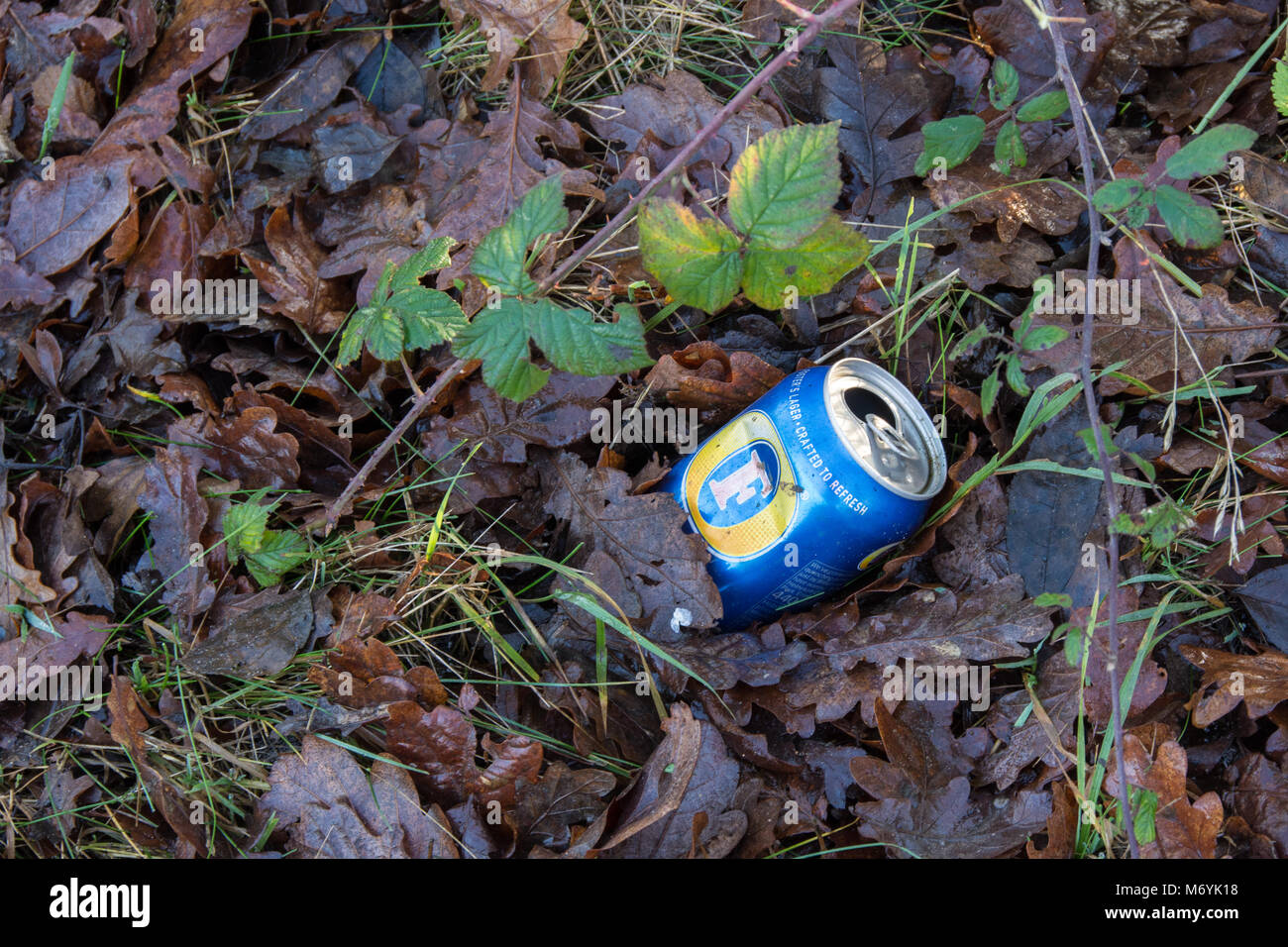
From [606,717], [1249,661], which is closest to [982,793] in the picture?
[1249,661]

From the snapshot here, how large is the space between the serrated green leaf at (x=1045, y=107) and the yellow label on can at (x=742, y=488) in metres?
0.79

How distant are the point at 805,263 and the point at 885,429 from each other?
39 cm

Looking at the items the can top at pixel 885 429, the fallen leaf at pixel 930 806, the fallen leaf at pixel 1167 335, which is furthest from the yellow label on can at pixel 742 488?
the fallen leaf at pixel 1167 335

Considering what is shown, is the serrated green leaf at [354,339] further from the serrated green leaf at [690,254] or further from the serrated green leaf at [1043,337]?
the serrated green leaf at [1043,337]

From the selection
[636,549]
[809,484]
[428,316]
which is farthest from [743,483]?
[428,316]

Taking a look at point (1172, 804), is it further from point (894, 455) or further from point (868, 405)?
point (868, 405)

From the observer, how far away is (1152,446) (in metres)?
1.74

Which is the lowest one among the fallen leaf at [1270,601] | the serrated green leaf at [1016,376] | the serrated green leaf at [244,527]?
the fallen leaf at [1270,601]

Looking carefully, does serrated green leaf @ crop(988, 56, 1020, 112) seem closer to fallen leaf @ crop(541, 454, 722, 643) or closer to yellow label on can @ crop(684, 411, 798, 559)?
yellow label on can @ crop(684, 411, 798, 559)

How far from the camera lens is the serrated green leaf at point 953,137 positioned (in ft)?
5.81

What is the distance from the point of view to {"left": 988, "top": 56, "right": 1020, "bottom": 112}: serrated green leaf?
1794mm

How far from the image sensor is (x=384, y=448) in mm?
1738

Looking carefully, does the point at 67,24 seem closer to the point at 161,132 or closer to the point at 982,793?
the point at 161,132

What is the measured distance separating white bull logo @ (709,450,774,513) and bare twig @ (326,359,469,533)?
0.54 metres
